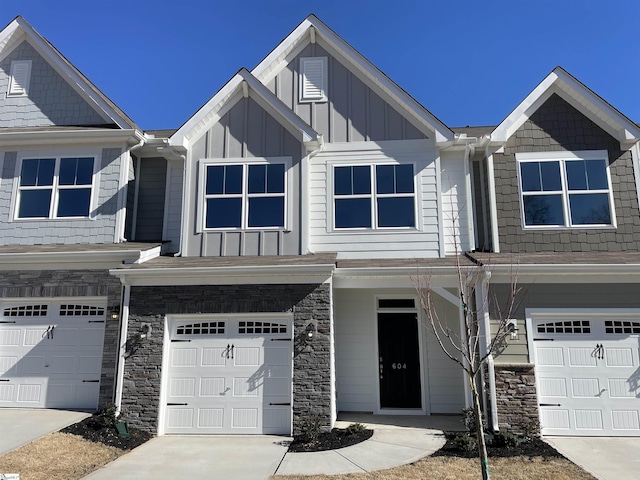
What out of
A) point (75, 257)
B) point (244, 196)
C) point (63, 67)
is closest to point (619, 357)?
point (244, 196)

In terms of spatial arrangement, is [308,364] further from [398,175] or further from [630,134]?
[630,134]

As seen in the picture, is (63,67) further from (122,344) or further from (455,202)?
(455,202)

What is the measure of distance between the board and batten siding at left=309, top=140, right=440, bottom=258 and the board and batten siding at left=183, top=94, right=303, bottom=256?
29.8 inches

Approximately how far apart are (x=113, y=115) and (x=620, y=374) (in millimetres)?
13006

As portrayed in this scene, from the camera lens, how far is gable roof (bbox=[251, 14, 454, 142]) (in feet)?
37.7

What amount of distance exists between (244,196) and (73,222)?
14.2 ft

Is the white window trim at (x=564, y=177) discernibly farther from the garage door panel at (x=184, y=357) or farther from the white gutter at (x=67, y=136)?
the white gutter at (x=67, y=136)

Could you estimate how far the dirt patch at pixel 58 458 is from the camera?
6.86 metres

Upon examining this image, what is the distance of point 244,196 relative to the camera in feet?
36.5

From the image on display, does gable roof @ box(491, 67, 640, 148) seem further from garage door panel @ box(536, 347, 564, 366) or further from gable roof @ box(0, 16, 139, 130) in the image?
gable roof @ box(0, 16, 139, 130)

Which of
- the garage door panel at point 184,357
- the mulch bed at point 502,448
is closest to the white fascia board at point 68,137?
the garage door panel at point 184,357

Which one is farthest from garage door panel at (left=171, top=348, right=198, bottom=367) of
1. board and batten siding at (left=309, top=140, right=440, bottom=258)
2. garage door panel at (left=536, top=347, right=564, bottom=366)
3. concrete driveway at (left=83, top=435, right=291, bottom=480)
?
garage door panel at (left=536, top=347, right=564, bottom=366)

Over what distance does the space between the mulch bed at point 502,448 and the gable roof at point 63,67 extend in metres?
10.2

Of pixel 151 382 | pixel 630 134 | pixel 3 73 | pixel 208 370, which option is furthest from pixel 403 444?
pixel 3 73
